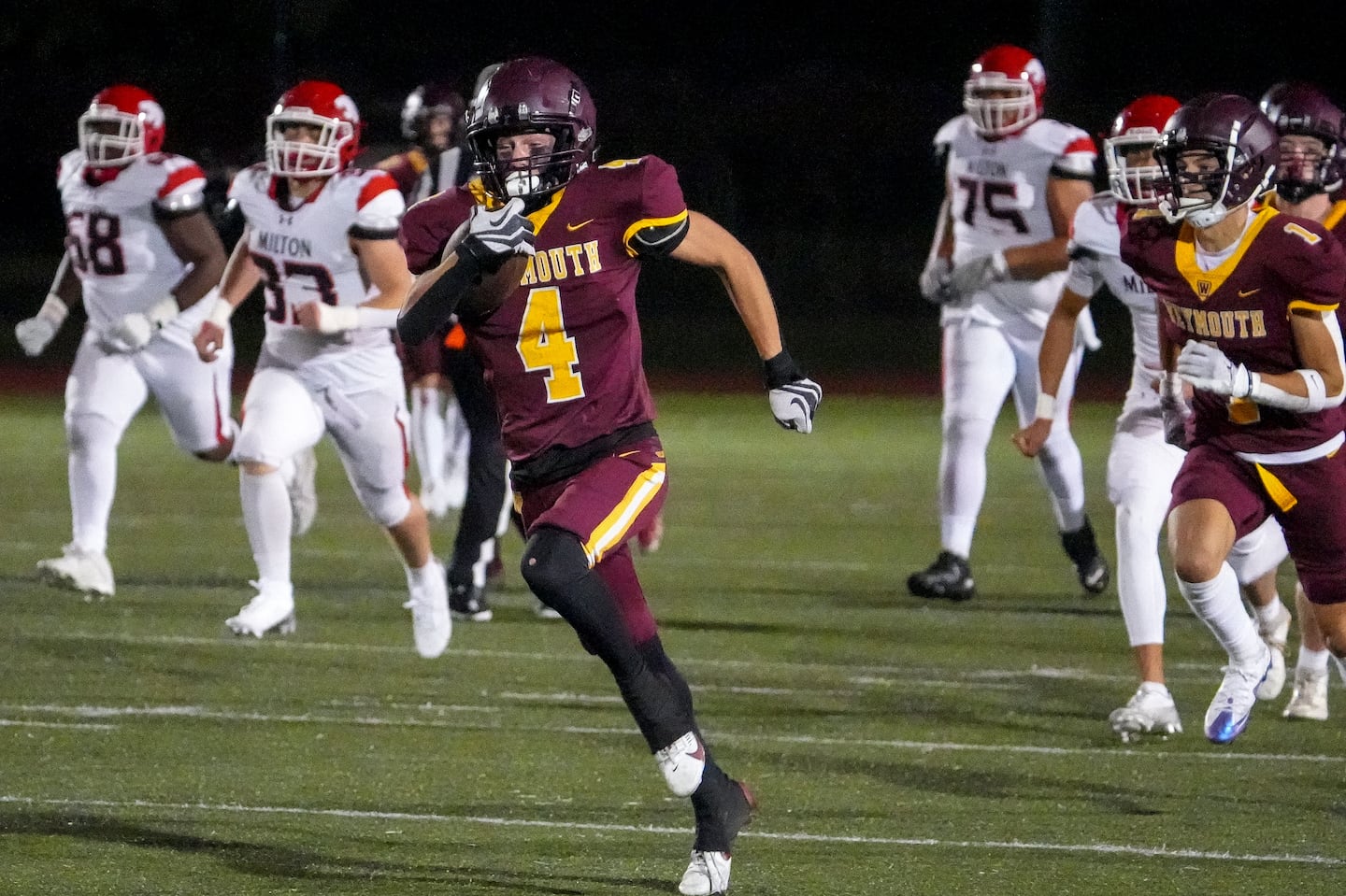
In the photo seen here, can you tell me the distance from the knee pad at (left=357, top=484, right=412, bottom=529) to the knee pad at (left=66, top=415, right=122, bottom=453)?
1.30 meters

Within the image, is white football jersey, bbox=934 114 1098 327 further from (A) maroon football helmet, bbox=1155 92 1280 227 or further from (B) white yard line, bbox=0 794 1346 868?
(B) white yard line, bbox=0 794 1346 868

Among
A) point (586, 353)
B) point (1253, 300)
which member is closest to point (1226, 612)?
point (1253, 300)

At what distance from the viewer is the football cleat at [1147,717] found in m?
5.29

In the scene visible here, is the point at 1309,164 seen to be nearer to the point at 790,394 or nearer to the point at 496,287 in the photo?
the point at 790,394

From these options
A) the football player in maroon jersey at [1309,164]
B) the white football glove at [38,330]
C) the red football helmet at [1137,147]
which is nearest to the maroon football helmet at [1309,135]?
the football player in maroon jersey at [1309,164]

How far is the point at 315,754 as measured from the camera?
5094 millimetres

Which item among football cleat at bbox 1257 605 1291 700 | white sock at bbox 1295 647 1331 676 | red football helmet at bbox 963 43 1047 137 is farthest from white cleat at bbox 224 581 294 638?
red football helmet at bbox 963 43 1047 137

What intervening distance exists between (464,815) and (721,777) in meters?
0.75

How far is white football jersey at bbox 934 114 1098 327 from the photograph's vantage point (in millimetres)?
7629

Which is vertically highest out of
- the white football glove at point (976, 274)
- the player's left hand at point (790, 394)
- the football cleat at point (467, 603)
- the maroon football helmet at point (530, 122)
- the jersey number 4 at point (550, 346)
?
the maroon football helmet at point (530, 122)

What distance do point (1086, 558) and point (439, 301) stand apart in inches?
171

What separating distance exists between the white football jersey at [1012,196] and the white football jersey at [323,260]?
2.34 metres

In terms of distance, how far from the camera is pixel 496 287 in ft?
13.3

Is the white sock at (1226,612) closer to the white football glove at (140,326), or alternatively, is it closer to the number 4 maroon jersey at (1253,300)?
the number 4 maroon jersey at (1253,300)
